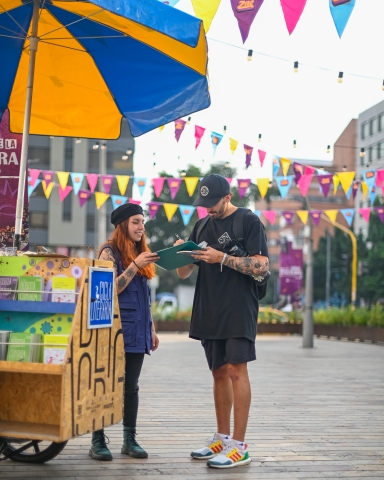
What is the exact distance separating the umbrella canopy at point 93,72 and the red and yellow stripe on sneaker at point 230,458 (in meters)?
2.54

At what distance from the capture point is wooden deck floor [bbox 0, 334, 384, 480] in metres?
5.18

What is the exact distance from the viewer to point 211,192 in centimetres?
552

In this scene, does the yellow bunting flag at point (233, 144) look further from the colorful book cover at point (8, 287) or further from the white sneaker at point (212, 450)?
the colorful book cover at point (8, 287)

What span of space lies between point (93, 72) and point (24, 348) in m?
2.82

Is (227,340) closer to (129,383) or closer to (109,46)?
(129,383)

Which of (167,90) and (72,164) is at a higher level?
(72,164)

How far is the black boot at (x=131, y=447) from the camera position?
5566 mm

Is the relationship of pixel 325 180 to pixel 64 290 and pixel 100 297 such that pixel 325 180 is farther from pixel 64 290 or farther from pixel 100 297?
pixel 64 290

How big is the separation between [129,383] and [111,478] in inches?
32.3

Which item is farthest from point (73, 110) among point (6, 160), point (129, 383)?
point (129, 383)

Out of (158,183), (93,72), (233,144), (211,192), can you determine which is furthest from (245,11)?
(158,183)

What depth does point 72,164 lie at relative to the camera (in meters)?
59.9

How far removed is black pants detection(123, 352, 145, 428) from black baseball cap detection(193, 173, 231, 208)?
1.14m

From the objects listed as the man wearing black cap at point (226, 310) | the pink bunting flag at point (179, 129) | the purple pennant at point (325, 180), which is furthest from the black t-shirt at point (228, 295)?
the purple pennant at point (325, 180)
